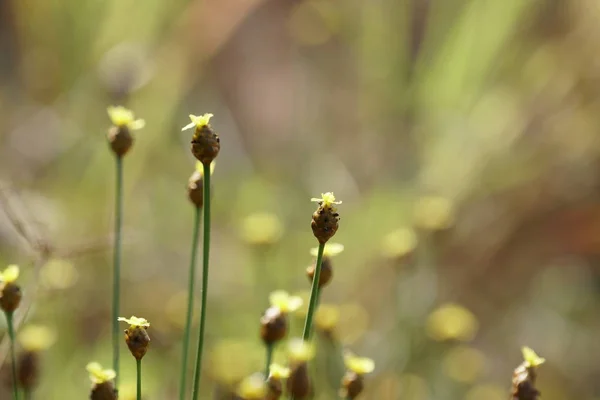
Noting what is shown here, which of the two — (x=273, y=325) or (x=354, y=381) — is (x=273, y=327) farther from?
(x=354, y=381)

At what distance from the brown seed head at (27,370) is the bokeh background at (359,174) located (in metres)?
0.67

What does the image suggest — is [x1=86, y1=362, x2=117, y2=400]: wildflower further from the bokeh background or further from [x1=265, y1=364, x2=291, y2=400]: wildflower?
the bokeh background

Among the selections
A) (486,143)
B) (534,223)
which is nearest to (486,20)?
(486,143)

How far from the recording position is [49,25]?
7.66ft

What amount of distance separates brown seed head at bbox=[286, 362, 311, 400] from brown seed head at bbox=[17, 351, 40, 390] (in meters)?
0.36

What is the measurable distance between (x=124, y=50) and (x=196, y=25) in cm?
33

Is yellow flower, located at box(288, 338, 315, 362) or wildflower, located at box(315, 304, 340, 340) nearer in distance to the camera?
yellow flower, located at box(288, 338, 315, 362)

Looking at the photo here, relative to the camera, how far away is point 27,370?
0.95 metres

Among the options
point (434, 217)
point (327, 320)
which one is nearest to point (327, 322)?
point (327, 320)

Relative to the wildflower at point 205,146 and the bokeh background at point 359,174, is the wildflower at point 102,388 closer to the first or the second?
the wildflower at point 205,146

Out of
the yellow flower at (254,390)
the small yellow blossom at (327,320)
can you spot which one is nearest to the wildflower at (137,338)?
the yellow flower at (254,390)

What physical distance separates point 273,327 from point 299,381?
9 centimetres

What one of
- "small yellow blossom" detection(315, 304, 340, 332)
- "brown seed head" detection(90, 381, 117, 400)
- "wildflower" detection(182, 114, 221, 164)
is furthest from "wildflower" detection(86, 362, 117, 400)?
"small yellow blossom" detection(315, 304, 340, 332)

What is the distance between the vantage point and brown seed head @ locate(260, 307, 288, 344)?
0.85 meters
